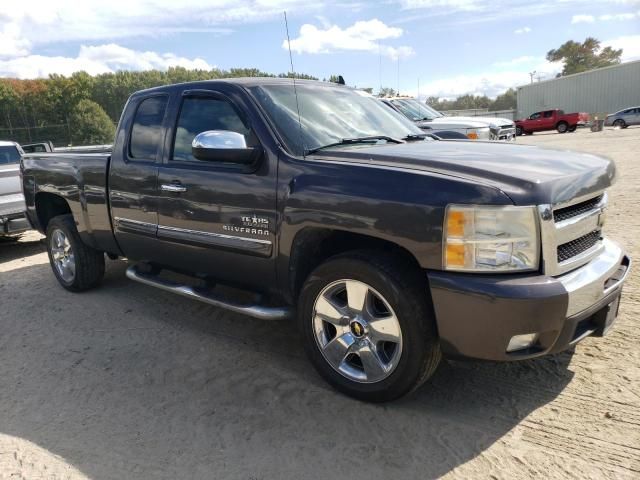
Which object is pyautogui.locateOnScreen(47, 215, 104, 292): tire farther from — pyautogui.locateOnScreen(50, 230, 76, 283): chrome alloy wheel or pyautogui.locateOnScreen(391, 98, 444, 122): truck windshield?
pyautogui.locateOnScreen(391, 98, 444, 122): truck windshield

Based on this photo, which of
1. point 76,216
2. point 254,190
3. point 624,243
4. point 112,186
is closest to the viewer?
point 254,190

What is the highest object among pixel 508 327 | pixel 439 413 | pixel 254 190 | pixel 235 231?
pixel 254 190

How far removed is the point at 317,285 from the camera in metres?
3.04

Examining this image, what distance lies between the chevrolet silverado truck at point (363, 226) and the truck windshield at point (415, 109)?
713 cm

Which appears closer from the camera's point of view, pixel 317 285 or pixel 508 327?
pixel 508 327

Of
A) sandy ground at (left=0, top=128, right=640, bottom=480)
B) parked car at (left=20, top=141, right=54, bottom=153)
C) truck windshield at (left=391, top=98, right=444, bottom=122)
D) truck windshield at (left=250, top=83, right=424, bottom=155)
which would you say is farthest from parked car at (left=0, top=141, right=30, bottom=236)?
truck windshield at (left=391, top=98, right=444, bottom=122)

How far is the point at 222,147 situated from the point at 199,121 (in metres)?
0.80

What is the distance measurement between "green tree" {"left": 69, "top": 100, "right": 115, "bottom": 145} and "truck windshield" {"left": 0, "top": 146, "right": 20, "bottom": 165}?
32.2 metres

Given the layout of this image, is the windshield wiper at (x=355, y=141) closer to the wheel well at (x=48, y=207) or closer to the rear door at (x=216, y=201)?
the rear door at (x=216, y=201)

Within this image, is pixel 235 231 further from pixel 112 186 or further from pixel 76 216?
pixel 76 216

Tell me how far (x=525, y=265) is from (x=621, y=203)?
594 cm

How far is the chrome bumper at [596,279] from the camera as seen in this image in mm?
2533

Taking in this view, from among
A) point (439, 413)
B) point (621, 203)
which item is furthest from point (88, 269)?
point (621, 203)

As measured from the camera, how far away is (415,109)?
11562mm
